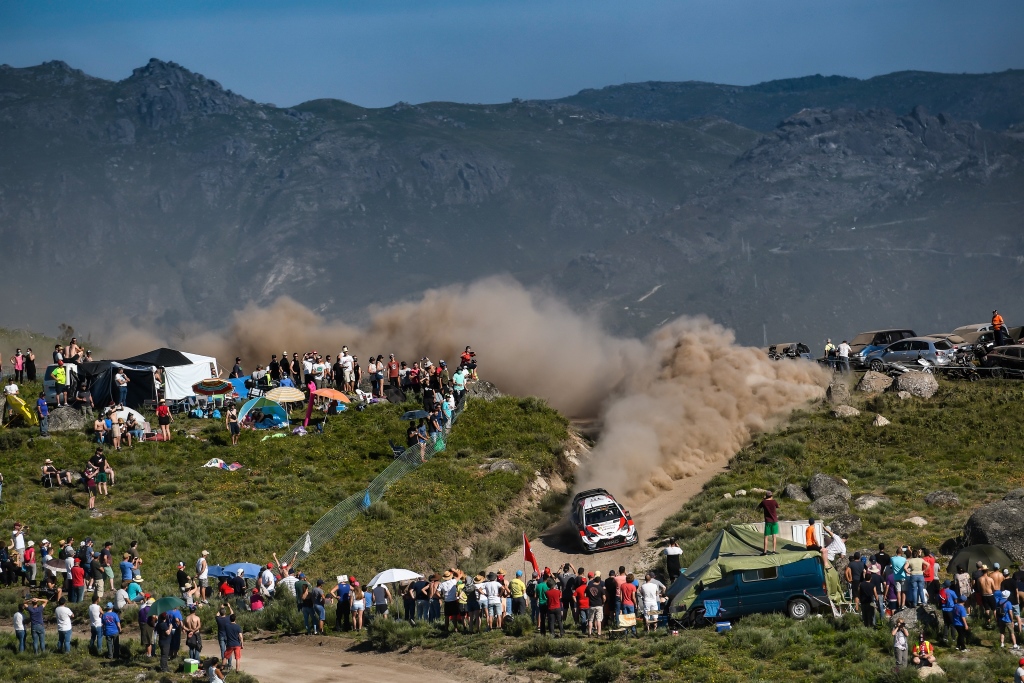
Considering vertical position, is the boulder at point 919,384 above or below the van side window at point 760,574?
above

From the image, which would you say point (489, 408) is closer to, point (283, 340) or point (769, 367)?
point (769, 367)

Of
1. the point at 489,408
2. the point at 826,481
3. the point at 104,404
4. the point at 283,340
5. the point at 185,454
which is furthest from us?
the point at 283,340

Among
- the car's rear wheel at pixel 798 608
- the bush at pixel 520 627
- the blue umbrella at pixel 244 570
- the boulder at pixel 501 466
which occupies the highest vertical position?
the boulder at pixel 501 466

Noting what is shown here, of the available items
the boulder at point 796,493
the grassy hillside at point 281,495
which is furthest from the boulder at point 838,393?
the boulder at point 796,493

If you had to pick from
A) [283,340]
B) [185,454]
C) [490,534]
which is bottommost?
[490,534]

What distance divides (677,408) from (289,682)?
31.2 meters

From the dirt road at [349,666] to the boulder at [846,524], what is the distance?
45.9 feet

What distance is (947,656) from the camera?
1000 inches

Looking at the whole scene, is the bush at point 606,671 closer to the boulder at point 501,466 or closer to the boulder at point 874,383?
the boulder at point 501,466

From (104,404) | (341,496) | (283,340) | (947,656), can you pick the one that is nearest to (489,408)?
(341,496)

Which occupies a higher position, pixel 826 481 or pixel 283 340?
pixel 283 340

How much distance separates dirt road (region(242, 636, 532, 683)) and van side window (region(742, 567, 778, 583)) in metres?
5.67

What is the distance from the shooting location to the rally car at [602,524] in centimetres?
4134

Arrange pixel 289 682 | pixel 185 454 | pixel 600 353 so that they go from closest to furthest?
pixel 289 682 → pixel 185 454 → pixel 600 353
